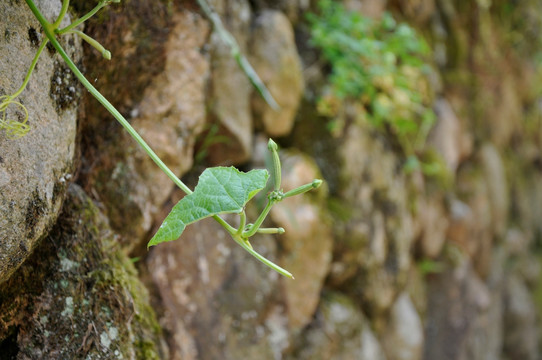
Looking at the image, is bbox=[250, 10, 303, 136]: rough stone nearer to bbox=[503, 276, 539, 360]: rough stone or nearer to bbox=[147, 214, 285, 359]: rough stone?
bbox=[147, 214, 285, 359]: rough stone

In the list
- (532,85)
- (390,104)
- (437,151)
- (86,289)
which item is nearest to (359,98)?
(390,104)

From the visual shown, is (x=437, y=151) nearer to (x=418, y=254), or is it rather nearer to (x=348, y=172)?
(x=418, y=254)

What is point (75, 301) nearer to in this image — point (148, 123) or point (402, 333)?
point (148, 123)

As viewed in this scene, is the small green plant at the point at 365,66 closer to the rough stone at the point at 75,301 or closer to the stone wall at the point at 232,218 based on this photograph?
the stone wall at the point at 232,218

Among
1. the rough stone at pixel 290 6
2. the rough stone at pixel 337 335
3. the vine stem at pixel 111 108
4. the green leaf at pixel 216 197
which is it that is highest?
the vine stem at pixel 111 108

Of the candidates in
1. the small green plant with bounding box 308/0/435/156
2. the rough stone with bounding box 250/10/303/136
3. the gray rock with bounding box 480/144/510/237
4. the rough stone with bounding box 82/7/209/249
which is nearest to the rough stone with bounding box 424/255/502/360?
the gray rock with bounding box 480/144/510/237

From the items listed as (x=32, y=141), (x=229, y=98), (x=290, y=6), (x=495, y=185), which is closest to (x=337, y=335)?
(x=229, y=98)

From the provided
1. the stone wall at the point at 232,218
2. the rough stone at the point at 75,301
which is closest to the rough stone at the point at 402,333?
the stone wall at the point at 232,218
